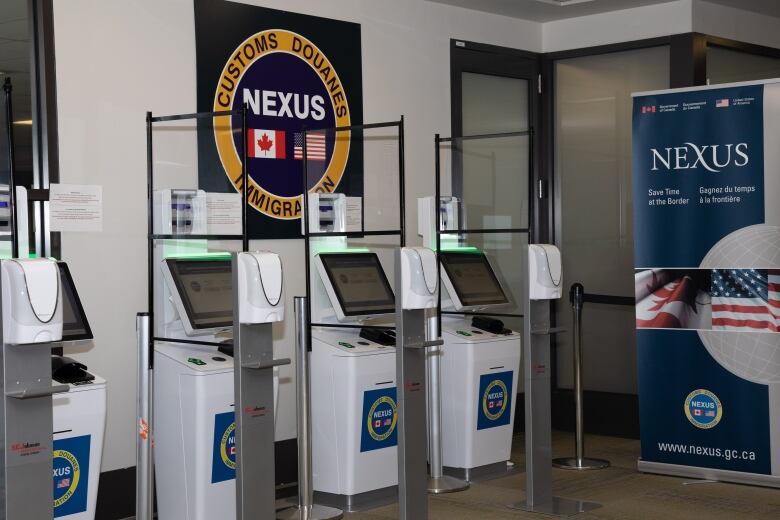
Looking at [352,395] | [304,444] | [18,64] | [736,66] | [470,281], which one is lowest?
[304,444]

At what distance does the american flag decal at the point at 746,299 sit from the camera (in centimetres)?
556

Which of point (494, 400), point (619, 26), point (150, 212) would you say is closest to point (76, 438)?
point (150, 212)

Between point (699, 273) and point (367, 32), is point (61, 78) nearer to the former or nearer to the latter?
point (367, 32)

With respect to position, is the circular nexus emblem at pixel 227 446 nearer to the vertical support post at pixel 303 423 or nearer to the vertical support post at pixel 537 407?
the vertical support post at pixel 303 423

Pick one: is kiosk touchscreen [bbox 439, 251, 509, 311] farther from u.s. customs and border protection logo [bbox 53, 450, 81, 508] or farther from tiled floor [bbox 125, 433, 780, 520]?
u.s. customs and border protection logo [bbox 53, 450, 81, 508]

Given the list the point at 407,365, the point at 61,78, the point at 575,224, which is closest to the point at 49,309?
the point at 407,365

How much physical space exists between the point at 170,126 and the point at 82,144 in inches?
16.7

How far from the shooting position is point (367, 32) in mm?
6273

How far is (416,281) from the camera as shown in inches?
168

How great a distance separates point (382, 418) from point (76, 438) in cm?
185

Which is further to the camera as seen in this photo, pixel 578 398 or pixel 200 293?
pixel 578 398

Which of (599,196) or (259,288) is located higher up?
(599,196)

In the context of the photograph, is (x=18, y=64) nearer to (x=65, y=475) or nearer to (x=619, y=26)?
(x=65, y=475)

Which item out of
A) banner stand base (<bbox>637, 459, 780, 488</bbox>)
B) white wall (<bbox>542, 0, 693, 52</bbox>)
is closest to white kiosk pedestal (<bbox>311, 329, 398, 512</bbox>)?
banner stand base (<bbox>637, 459, 780, 488</bbox>)
